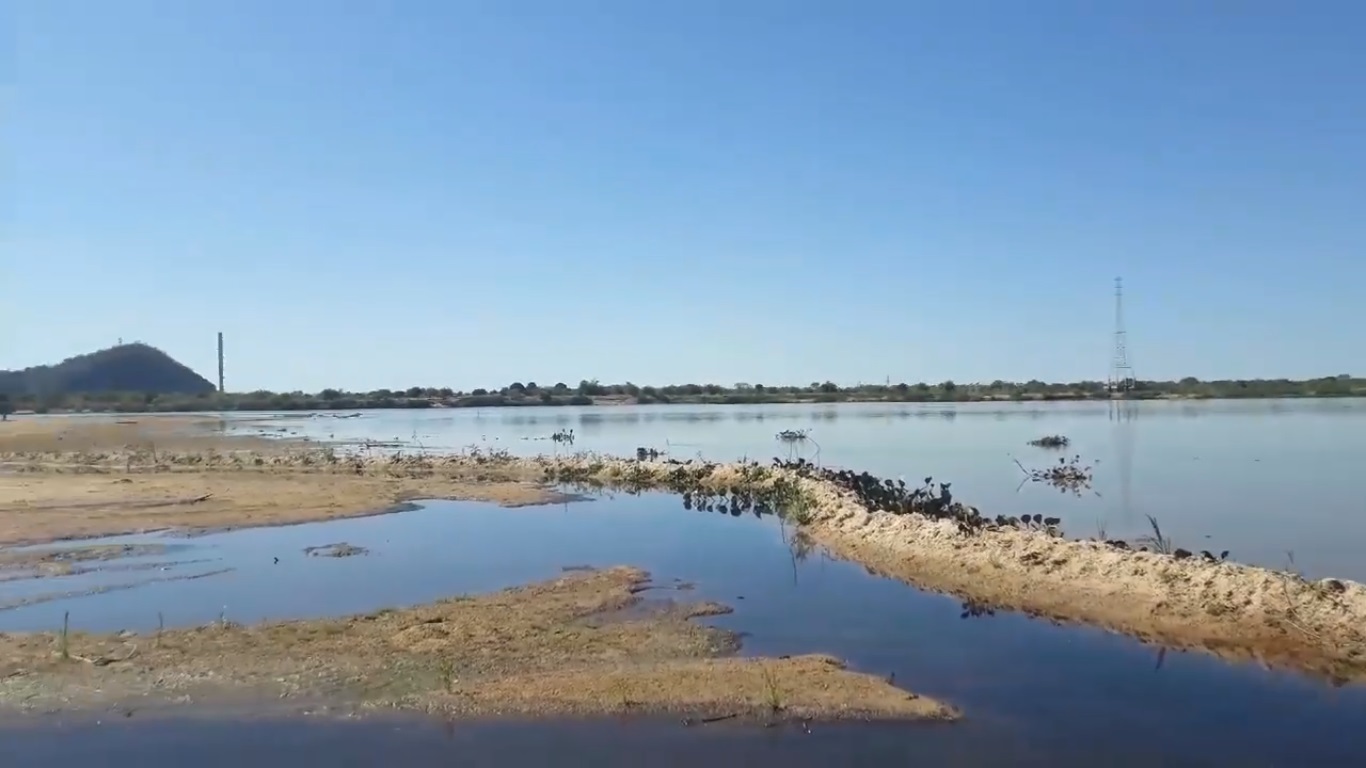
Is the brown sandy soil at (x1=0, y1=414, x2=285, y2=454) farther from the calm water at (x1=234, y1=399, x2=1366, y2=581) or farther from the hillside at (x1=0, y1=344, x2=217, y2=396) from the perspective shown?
the hillside at (x1=0, y1=344, x2=217, y2=396)

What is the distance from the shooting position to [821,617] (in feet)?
39.9

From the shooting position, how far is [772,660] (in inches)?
391

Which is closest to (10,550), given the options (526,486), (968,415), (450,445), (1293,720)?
(526,486)

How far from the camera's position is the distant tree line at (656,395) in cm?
10406

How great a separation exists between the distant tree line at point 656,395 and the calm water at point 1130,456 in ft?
144

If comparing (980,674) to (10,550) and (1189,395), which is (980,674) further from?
(1189,395)

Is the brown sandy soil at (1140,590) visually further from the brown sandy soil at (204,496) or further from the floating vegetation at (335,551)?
the brown sandy soil at (204,496)

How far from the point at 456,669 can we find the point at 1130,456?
30365 millimetres

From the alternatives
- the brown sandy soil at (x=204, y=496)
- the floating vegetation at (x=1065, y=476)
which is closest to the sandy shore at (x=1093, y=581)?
the brown sandy soil at (x=204, y=496)

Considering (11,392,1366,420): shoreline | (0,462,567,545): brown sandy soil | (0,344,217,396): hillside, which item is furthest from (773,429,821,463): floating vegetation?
(0,344,217,396): hillside

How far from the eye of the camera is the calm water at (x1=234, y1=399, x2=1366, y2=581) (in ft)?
58.6

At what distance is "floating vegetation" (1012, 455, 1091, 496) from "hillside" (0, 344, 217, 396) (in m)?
122

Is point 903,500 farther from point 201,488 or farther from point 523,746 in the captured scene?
point 201,488

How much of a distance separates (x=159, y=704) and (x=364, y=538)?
1008cm
